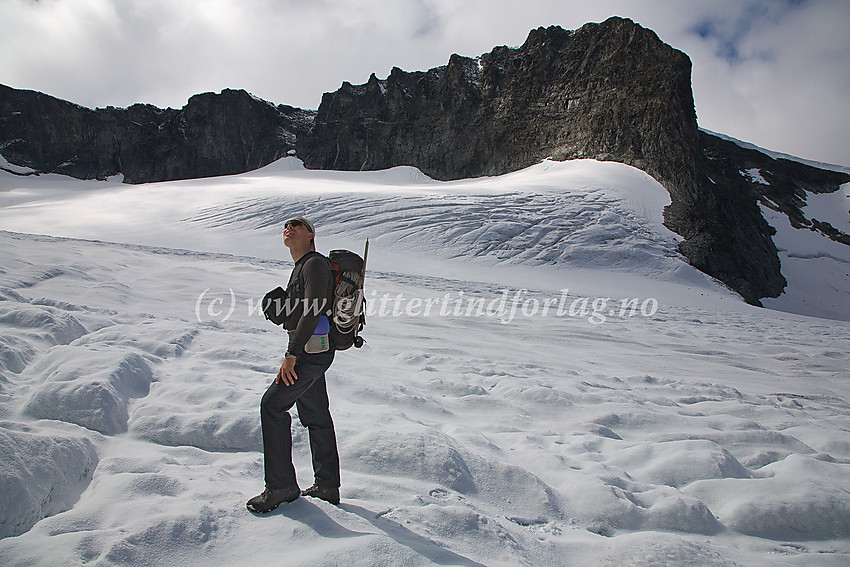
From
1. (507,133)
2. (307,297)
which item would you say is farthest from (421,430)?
(507,133)

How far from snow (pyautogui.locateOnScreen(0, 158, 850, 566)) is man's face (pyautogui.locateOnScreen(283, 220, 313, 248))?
1457 mm

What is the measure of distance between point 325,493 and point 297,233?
1.49 m

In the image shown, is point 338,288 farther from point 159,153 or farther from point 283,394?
point 159,153

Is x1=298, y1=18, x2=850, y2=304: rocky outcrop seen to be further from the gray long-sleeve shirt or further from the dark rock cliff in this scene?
the gray long-sleeve shirt

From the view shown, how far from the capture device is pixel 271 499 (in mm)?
2391

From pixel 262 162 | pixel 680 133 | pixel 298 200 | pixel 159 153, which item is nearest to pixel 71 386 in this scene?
pixel 298 200

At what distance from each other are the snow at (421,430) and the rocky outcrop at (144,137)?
58966 millimetres

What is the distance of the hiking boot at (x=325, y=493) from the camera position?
2574 millimetres

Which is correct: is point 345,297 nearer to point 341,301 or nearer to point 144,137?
point 341,301

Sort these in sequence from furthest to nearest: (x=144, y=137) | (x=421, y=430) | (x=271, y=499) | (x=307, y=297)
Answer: (x=144, y=137)
(x=421, y=430)
(x=307, y=297)
(x=271, y=499)

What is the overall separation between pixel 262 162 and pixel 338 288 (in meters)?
67.6

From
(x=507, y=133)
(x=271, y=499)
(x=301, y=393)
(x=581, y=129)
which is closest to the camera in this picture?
(x=271, y=499)

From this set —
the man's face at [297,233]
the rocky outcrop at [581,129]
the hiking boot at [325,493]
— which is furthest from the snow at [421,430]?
the rocky outcrop at [581,129]

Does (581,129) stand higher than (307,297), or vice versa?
(581,129)
